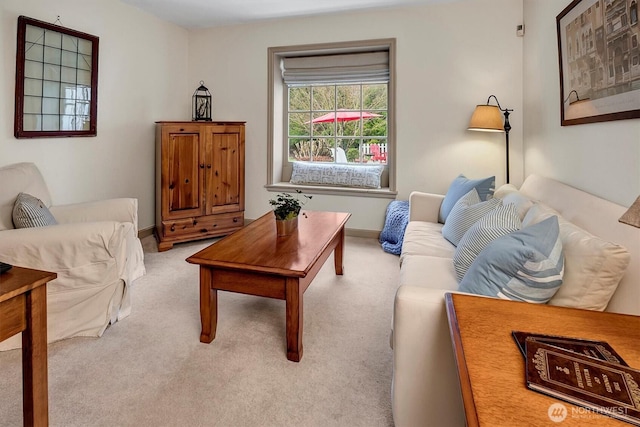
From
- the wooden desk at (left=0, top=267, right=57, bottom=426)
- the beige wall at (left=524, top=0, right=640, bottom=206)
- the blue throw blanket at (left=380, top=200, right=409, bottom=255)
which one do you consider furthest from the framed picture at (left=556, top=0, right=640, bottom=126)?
the wooden desk at (left=0, top=267, right=57, bottom=426)

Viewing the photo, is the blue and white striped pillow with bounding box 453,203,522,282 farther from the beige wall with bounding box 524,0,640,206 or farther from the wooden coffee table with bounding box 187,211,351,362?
the wooden coffee table with bounding box 187,211,351,362

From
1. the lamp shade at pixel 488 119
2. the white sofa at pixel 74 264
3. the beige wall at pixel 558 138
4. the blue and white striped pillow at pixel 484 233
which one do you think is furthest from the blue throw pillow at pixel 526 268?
the lamp shade at pixel 488 119

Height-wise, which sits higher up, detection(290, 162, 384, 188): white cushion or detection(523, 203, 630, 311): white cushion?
detection(290, 162, 384, 188): white cushion

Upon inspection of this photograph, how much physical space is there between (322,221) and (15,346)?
194 cm

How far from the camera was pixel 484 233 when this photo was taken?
5.74 feet

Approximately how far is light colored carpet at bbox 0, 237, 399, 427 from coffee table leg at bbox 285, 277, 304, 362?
6cm

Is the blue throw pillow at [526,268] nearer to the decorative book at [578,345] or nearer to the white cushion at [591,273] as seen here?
the white cushion at [591,273]

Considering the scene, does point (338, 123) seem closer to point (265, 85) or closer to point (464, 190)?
point (265, 85)

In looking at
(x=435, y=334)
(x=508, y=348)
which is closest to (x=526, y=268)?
(x=435, y=334)

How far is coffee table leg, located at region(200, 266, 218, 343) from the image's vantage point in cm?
196

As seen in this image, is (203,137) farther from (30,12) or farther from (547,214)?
(547,214)

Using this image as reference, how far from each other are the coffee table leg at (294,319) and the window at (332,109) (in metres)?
2.51

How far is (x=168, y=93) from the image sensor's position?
14.3 ft

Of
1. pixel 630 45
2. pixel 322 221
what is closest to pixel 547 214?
pixel 630 45
